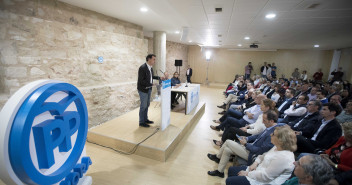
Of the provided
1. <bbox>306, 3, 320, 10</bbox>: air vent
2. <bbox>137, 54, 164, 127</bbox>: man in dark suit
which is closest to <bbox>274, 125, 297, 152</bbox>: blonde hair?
<bbox>137, 54, 164, 127</bbox>: man in dark suit

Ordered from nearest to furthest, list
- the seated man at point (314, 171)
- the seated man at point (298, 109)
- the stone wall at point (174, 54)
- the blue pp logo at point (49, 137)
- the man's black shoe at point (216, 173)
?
the blue pp logo at point (49, 137) → the seated man at point (314, 171) → the man's black shoe at point (216, 173) → the seated man at point (298, 109) → the stone wall at point (174, 54)

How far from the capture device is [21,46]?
2607 mm

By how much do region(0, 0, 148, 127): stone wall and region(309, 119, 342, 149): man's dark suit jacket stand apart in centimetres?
425

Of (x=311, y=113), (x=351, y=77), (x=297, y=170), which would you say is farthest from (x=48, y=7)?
(x=351, y=77)

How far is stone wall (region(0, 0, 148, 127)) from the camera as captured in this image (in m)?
2.53

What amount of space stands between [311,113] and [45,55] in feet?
15.4

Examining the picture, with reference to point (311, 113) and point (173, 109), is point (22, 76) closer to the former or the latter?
point (173, 109)

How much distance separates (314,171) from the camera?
114 centimetres

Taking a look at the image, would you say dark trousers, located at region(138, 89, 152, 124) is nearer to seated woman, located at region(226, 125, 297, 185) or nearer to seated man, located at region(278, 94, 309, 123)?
seated woman, located at region(226, 125, 297, 185)

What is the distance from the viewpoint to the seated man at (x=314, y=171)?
3.65 feet

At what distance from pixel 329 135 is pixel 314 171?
1451 millimetres

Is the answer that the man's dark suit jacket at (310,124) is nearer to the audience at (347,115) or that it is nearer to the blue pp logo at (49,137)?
the audience at (347,115)

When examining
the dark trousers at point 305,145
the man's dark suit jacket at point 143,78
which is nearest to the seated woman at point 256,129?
the dark trousers at point 305,145

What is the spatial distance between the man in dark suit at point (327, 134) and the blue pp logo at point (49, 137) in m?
2.69
